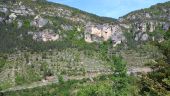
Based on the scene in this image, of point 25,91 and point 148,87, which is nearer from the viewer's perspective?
point 148,87

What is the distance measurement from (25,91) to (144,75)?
162824 mm

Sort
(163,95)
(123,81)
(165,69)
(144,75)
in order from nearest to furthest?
(163,95)
(165,69)
(144,75)
(123,81)

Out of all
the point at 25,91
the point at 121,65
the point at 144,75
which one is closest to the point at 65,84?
the point at 25,91

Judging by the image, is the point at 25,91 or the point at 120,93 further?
the point at 25,91

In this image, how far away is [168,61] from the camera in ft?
104

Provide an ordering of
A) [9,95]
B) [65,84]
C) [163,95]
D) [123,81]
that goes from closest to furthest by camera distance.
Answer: [163,95]
[123,81]
[9,95]
[65,84]

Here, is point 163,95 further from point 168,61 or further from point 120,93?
point 120,93

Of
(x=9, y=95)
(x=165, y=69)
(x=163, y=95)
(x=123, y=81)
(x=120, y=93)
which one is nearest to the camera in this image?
(x=163, y=95)

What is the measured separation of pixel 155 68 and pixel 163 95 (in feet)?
15.7

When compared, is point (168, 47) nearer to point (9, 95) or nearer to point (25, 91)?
point (9, 95)

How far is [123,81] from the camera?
82.1 m

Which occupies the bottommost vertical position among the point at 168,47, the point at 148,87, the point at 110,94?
the point at 110,94

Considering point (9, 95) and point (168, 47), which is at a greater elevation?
point (168, 47)

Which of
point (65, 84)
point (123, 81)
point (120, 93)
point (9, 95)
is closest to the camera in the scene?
point (120, 93)
